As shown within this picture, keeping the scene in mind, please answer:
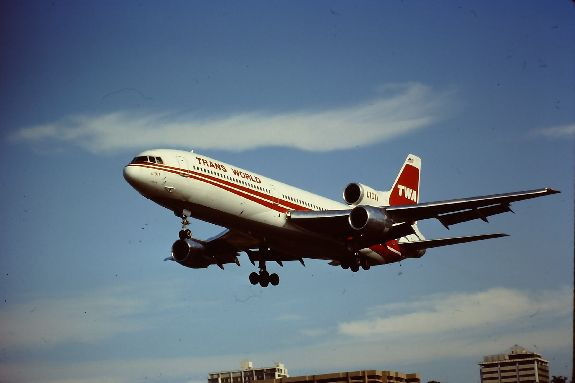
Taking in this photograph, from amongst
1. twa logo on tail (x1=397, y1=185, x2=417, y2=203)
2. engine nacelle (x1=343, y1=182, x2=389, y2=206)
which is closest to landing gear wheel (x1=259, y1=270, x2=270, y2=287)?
engine nacelle (x1=343, y1=182, x2=389, y2=206)

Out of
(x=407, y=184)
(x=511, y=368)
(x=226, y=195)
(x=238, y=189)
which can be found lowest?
(x=511, y=368)

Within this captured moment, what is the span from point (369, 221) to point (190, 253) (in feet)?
43.7

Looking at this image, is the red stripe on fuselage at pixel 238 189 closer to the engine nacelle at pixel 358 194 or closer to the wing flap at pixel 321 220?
the wing flap at pixel 321 220

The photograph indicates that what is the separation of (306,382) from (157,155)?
217ft

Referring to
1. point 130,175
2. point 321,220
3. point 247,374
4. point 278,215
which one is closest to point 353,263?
point 321,220

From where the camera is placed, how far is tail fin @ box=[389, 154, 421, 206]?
64.3 meters

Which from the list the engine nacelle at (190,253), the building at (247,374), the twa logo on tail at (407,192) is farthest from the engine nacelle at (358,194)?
the building at (247,374)

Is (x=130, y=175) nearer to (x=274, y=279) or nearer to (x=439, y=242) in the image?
(x=274, y=279)

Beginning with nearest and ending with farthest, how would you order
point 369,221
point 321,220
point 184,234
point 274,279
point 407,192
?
point 184,234 < point 369,221 < point 321,220 < point 274,279 < point 407,192

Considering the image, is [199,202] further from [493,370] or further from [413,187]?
[493,370]

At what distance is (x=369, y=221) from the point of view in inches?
1988

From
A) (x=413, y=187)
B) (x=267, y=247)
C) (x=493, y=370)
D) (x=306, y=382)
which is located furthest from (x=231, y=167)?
(x=493, y=370)

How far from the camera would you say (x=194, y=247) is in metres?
57.2

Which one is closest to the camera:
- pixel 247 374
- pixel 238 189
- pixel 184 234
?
pixel 184 234
